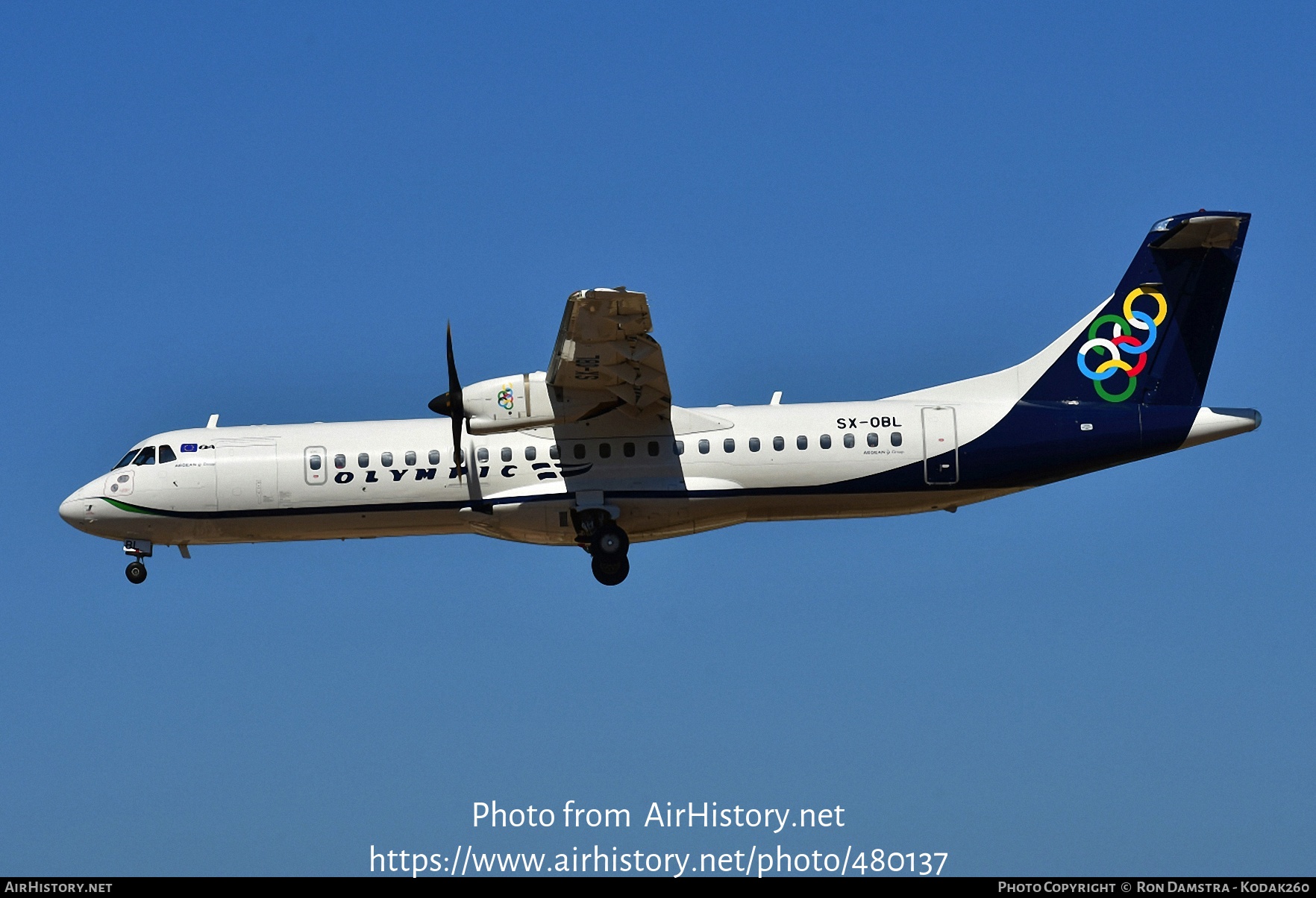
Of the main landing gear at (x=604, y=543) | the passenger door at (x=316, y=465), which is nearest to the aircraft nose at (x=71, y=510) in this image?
the passenger door at (x=316, y=465)

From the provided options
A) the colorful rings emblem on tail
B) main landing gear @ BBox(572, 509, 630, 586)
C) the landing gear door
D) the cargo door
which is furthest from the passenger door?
the landing gear door

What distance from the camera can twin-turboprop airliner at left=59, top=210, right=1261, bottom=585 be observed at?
84.5ft

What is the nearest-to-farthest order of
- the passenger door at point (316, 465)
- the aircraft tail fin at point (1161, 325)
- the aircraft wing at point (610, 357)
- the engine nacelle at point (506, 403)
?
the aircraft wing at point (610, 357) → the engine nacelle at point (506, 403) → the passenger door at point (316, 465) → the aircraft tail fin at point (1161, 325)

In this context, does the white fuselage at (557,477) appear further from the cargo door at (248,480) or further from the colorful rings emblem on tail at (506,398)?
the colorful rings emblem on tail at (506,398)

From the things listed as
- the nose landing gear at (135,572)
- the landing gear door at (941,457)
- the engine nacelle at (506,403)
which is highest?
the engine nacelle at (506,403)

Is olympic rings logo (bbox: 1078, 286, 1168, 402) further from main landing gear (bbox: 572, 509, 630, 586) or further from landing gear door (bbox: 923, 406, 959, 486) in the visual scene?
main landing gear (bbox: 572, 509, 630, 586)

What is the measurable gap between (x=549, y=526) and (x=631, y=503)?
1392 mm

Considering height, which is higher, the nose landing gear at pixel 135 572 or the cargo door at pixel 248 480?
the cargo door at pixel 248 480

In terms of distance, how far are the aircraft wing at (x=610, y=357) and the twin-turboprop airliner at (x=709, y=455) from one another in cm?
8

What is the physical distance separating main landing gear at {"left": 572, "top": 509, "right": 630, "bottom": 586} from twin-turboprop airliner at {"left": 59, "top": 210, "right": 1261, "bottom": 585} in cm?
3

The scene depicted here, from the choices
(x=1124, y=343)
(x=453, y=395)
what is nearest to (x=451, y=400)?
Answer: (x=453, y=395)

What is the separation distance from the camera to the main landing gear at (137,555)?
27016 mm

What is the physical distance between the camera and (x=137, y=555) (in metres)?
27.0
